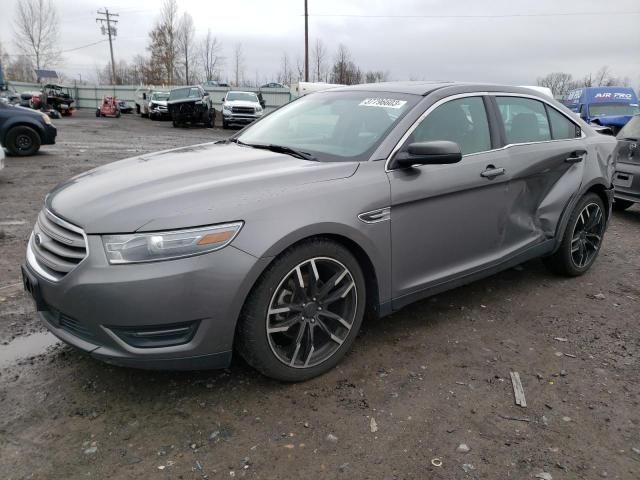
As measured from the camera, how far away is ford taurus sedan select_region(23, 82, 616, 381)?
2.34 m

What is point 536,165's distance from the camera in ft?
12.9

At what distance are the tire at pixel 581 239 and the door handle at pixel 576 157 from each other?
0.34 meters

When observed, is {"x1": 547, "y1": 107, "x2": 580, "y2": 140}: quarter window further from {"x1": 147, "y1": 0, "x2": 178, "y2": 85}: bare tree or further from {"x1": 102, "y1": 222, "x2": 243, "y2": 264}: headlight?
{"x1": 147, "y1": 0, "x2": 178, "y2": 85}: bare tree

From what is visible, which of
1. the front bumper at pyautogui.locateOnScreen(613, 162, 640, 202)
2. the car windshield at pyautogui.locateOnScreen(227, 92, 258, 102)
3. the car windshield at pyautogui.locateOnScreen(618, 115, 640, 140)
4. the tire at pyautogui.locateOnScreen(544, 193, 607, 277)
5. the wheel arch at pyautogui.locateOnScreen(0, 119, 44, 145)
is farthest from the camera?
the car windshield at pyautogui.locateOnScreen(227, 92, 258, 102)

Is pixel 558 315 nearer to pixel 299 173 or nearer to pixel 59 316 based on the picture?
Answer: pixel 299 173

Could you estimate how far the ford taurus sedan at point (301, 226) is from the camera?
234cm

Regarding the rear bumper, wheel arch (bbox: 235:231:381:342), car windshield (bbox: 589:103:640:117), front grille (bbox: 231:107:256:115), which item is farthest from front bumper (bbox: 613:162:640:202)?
front grille (bbox: 231:107:256:115)

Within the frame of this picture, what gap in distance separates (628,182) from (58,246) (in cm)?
715

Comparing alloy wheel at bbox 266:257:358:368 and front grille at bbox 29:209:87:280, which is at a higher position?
front grille at bbox 29:209:87:280

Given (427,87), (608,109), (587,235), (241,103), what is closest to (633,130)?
(587,235)

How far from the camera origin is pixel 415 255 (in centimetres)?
317

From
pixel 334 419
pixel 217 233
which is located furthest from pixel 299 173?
pixel 334 419

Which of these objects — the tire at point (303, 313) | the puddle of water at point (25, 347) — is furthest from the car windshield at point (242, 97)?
the tire at point (303, 313)

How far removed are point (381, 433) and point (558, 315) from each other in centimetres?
208
